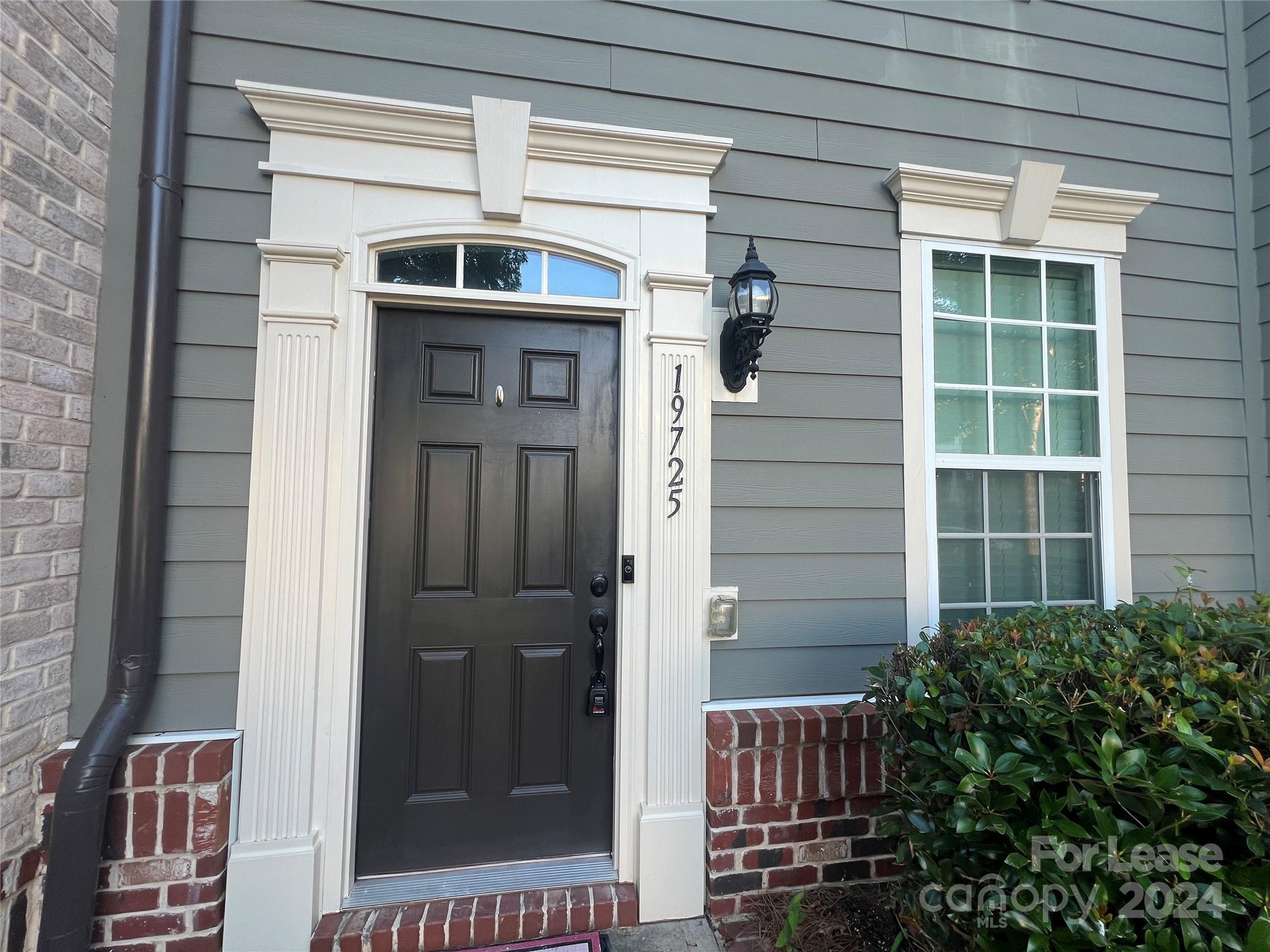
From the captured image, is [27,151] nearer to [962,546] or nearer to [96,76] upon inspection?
[96,76]

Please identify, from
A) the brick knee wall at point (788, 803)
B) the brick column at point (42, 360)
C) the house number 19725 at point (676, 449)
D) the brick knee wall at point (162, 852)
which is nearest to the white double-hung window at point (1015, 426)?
A: the brick knee wall at point (788, 803)

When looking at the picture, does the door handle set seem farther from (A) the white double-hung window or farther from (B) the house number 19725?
(A) the white double-hung window

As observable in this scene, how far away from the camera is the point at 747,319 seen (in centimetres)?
193

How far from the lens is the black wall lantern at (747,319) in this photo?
1912mm

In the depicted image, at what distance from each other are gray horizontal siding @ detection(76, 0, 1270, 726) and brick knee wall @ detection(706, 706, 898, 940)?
16cm

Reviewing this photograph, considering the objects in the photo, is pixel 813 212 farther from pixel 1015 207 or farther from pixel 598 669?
pixel 598 669

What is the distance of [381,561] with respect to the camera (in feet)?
6.39

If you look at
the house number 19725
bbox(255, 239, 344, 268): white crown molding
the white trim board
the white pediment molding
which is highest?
the white pediment molding

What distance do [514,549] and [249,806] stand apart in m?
1.09

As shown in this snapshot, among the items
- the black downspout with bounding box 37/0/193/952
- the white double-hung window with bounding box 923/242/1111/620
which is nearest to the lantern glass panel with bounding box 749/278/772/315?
the white double-hung window with bounding box 923/242/1111/620

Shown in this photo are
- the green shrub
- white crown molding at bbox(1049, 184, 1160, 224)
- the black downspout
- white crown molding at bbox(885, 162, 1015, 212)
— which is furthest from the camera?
white crown molding at bbox(1049, 184, 1160, 224)

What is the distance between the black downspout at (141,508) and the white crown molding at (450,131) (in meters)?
0.28

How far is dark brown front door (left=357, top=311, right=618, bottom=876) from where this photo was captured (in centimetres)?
194

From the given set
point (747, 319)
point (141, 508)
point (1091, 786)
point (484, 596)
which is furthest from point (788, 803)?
point (141, 508)
